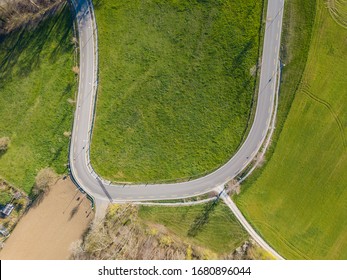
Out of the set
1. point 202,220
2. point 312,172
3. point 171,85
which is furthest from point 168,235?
point 312,172

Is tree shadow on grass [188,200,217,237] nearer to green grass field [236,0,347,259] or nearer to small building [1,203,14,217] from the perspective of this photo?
green grass field [236,0,347,259]

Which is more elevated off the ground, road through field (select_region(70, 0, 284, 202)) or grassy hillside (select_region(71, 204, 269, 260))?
road through field (select_region(70, 0, 284, 202))

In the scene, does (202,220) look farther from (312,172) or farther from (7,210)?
(7,210)

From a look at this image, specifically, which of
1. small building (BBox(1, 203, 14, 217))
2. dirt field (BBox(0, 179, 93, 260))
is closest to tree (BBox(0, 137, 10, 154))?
small building (BBox(1, 203, 14, 217))

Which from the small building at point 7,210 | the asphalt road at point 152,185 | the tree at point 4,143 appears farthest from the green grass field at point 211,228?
the tree at point 4,143

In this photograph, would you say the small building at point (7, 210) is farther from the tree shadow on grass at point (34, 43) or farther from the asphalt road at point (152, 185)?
the tree shadow on grass at point (34, 43)

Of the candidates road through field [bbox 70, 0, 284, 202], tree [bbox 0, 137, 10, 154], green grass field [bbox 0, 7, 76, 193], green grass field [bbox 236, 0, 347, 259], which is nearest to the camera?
green grass field [bbox 236, 0, 347, 259]

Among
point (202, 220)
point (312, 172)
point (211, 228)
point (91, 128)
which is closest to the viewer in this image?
point (312, 172)

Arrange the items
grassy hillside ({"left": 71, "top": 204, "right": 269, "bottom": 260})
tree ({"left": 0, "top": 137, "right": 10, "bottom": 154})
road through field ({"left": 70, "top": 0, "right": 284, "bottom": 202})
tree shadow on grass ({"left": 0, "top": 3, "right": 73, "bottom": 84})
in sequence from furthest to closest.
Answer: tree ({"left": 0, "top": 137, "right": 10, "bottom": 154}) < tree shadow on grass ({"left": 0, "top": 3, "right": 73, "bottom": 84}) < grassy hillside ({"left": 71, "top": 204, "right": 269, "bottom": 260}) < road through field ({"left": 70, "top": 0, "right": 284, "bottom": 202})
